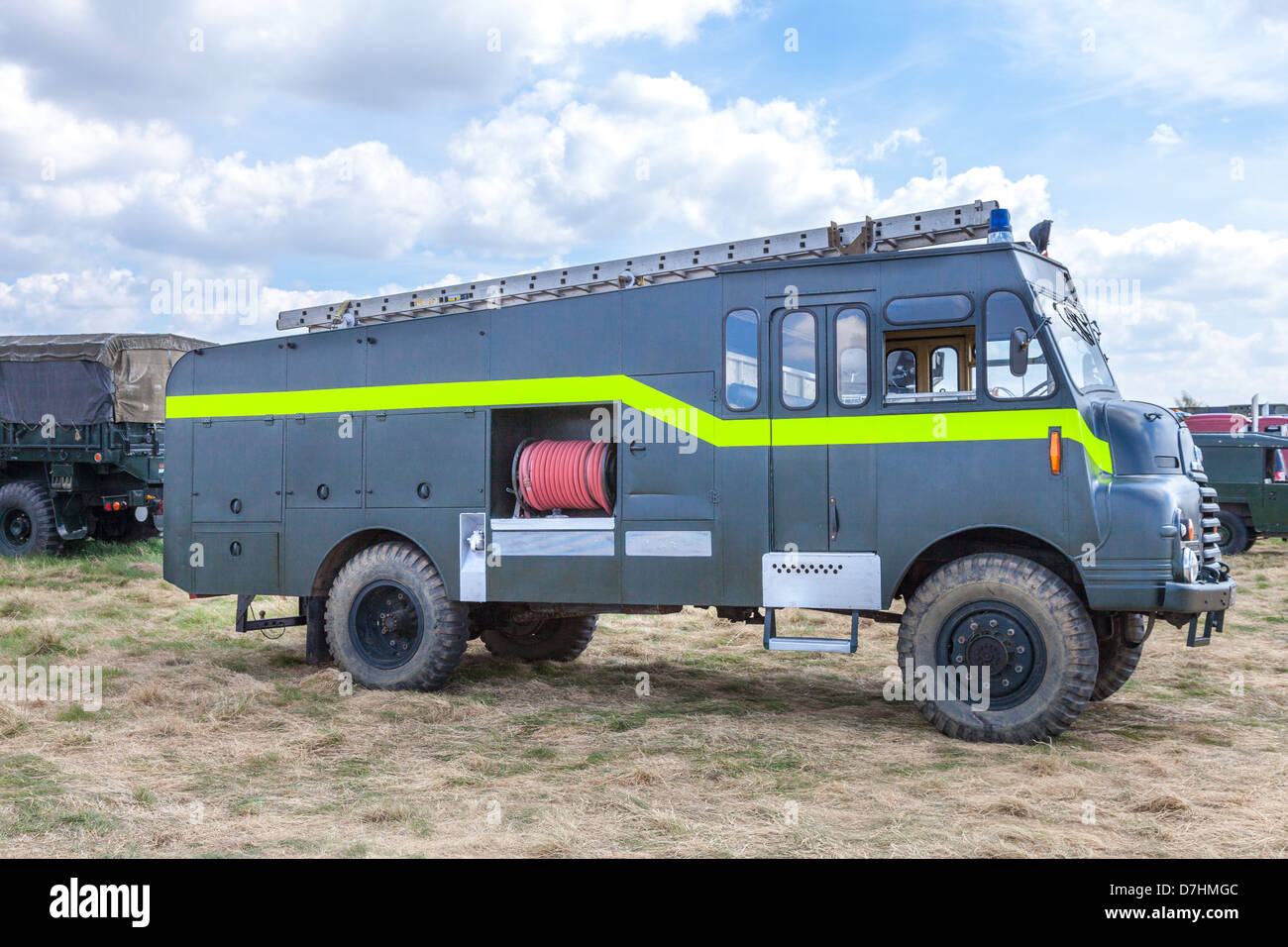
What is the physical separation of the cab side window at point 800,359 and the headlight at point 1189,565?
8.15 ft

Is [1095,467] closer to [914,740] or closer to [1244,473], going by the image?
[914,740]

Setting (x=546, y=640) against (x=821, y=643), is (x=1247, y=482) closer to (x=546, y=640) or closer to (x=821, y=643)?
(x=546, y=640)

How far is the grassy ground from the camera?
5.02 meters

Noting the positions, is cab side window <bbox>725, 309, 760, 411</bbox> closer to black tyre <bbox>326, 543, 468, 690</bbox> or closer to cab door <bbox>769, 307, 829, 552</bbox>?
cab door <bbox>769, 307, 829, 552</bbox>

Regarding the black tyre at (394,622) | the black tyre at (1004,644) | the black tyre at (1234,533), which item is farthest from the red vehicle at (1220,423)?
the black tyre at (394,622)

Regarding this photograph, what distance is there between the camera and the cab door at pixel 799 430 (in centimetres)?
743

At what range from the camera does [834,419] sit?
7371 mm

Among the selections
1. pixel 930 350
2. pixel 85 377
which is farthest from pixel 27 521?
pixel 930 350

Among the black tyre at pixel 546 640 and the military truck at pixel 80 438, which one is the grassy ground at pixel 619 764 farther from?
the military truck at pixel 80 438

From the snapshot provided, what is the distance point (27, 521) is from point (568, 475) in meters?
13.1

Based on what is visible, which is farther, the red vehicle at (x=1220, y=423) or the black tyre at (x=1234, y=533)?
the red vehicle at (x=1220, y=423)

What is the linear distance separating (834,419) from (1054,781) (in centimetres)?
269
